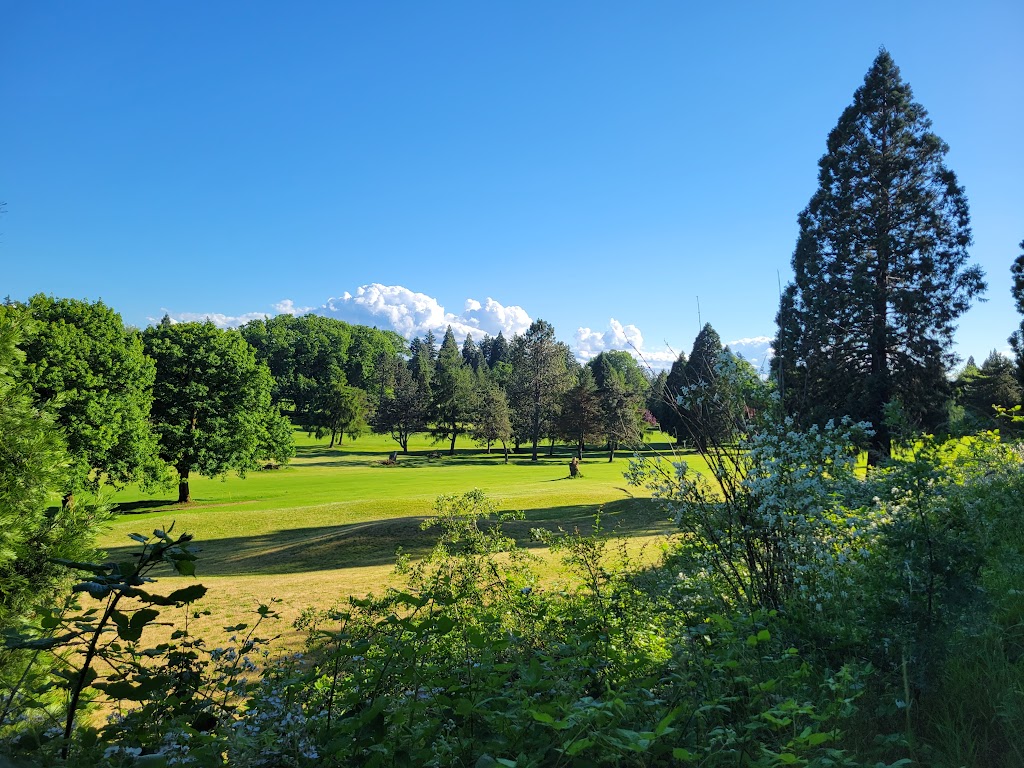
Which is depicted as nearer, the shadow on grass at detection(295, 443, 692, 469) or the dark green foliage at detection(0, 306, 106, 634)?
the dark green foliage at detection(0, 306, 106, 634)

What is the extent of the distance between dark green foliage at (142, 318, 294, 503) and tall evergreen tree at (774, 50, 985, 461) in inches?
1081

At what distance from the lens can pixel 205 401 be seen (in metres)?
31.1

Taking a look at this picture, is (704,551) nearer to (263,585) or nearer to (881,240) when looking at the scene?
(263,585)

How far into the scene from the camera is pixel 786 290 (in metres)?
24.0

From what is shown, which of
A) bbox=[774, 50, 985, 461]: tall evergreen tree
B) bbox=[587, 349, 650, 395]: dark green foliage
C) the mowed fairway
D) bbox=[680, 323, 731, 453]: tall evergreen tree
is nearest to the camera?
bbox=[680, 323, 731, 453]: tall evergreen tree

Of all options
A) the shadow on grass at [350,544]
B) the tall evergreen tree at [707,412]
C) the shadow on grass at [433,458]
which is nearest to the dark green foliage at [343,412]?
the shadow on grass at [433,458]

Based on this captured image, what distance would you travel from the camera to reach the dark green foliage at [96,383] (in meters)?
23.1

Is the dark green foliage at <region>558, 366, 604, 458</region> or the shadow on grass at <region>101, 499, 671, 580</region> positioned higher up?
the dark green foliage at <region>558, 366, 604, 458</region>

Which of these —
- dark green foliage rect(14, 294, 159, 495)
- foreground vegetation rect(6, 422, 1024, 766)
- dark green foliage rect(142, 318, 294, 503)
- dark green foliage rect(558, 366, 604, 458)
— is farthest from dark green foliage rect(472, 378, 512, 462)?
foreground vegetation rect(6, 422, 1024, 766)

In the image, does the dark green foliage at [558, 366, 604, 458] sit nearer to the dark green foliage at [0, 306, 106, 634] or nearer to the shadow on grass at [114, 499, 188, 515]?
the shadow on grass at [114, 499, 188, 515]

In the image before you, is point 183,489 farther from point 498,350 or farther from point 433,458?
point 498,350

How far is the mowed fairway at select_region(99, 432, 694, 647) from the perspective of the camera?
1173 cm

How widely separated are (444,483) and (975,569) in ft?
108

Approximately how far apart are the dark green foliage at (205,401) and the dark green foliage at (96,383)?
7.46 ft
